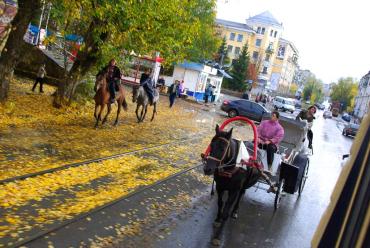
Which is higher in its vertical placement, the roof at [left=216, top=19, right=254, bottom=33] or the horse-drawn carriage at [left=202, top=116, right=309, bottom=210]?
the roof at [left=216, top=19, right=254, bottom=33]

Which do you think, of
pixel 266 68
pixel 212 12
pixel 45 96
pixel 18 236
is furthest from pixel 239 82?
pixel 18 236

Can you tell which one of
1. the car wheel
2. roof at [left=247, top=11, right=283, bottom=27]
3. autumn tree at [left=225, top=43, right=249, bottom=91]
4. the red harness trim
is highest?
roof at [left=247, top=11, right=283, bottom=27]

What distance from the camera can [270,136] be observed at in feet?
34.0

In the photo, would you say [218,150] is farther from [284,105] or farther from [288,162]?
[284,105]

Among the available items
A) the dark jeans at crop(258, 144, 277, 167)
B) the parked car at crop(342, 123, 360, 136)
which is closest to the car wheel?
the parked car at crop(342, 123, 360, 136)

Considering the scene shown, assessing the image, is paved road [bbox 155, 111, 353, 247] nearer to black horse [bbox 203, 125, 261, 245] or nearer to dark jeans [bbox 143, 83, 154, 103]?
black horse [bbox 203, 125, 261, 245]

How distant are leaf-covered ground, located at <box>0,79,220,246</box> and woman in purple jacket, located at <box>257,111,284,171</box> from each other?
262 centimetres

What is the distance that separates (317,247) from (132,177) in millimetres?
7821

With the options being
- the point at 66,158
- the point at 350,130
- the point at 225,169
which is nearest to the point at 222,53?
the point at 350,130

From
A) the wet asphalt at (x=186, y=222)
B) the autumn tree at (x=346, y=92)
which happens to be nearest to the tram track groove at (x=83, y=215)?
the wet asphalt at (x=186, y=222)

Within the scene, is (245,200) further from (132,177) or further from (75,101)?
(75,101)

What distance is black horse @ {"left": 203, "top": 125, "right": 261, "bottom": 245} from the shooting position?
711 cm

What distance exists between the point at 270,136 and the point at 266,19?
114795mm

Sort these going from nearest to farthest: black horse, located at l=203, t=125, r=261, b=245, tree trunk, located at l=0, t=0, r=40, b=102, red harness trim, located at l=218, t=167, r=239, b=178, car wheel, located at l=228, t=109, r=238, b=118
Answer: black horse, located at l=203, t=125, r=261, b=245 < red harness trim, located at l=218, t=167, r=239, b=178 < tree trunk, located at l=0, t=0, r=40, b=102 < car wheel, located at l=228, t=109, r=238, b=118
